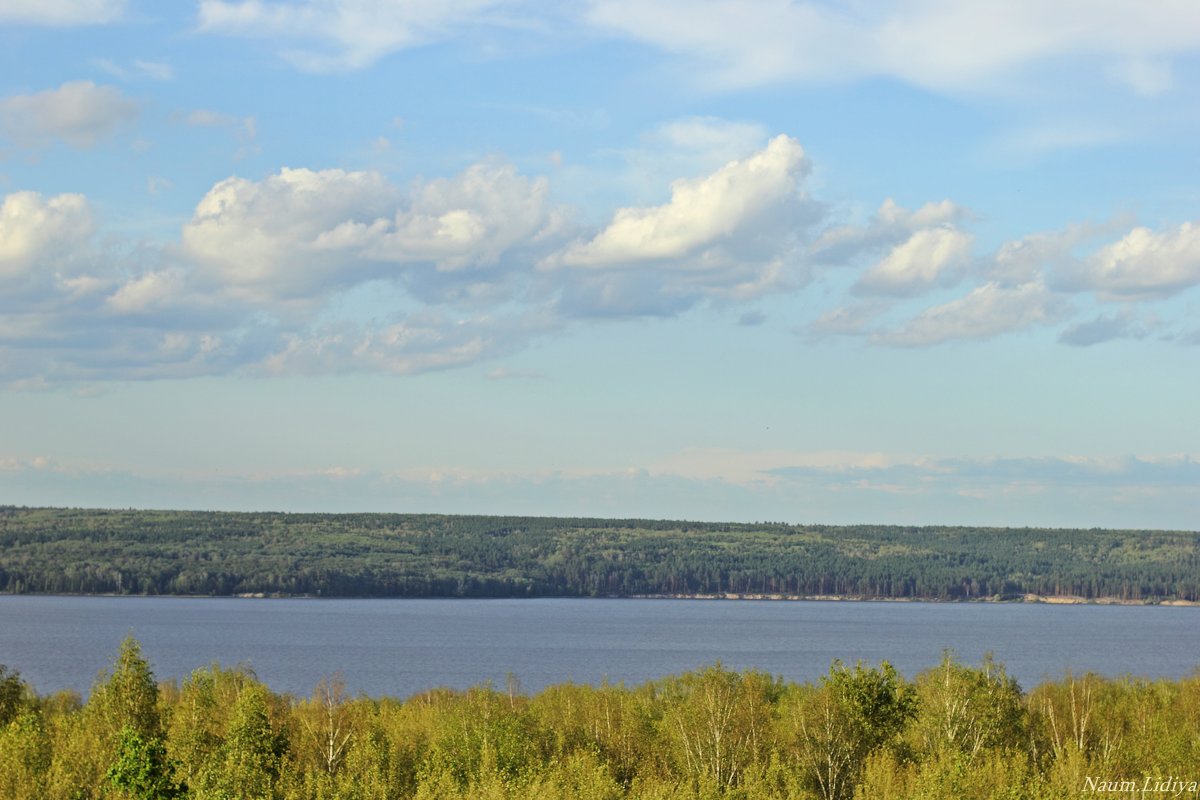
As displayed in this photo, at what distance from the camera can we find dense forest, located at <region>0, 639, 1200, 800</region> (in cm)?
4878

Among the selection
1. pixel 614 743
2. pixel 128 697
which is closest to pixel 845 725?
pixel 614 743

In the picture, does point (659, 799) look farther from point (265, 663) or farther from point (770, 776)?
point (265, 663)

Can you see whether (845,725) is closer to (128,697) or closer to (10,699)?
(128,697)

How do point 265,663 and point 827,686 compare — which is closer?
point 827,686

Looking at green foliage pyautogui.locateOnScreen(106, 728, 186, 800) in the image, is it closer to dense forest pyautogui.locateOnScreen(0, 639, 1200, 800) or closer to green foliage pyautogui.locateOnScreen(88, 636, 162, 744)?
dense forest pyautogui.locateOnScreen(0, 639, 1200, 800)

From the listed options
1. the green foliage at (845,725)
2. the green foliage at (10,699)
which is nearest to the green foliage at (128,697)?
the green foliage at (10,699)

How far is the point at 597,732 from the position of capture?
6675 cm

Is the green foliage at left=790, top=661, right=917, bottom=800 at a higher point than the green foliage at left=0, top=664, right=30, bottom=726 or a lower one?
higher

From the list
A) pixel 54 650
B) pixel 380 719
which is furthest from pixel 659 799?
pixel 54 650

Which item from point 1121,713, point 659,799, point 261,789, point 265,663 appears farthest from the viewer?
point 265,663

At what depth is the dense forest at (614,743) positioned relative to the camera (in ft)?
160

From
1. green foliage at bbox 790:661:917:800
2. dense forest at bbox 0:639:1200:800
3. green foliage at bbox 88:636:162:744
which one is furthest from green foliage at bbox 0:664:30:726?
green foliage at bbox 790:661:917:800

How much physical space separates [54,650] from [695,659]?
77.2m

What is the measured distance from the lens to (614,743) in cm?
6625
